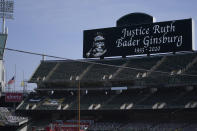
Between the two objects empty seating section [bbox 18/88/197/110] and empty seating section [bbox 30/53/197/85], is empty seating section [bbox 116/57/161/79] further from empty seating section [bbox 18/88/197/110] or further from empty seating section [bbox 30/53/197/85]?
empty seating section [bbox 18/88/197/110]

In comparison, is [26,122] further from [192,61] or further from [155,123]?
[192,61]

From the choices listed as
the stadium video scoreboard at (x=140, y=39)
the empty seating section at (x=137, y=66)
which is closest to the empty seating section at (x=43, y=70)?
the stadium video scoreboard at (x=140, y=39)

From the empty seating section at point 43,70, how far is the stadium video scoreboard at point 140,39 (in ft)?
27.4

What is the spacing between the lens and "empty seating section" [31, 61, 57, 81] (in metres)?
64.1

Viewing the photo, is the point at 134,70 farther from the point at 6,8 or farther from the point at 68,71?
the point at 6,8

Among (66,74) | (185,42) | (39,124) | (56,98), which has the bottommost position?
(39,124)

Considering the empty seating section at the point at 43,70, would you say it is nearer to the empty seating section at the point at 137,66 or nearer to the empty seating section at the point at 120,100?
the empty seating section at the point at 120,100

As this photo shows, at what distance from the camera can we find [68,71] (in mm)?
62875

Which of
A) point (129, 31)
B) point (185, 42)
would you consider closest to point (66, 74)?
point (129, 31)

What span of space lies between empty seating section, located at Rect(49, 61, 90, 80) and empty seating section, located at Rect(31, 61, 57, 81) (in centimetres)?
178

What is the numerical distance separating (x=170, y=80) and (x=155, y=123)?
252 inches

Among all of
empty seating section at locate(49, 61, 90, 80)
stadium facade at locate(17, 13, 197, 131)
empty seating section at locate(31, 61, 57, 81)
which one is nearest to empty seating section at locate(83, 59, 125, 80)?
stadium facade at locate(17, 13, 197, 131)

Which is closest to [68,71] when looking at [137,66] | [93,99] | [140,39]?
[93,99]

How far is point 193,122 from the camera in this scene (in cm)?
4706
